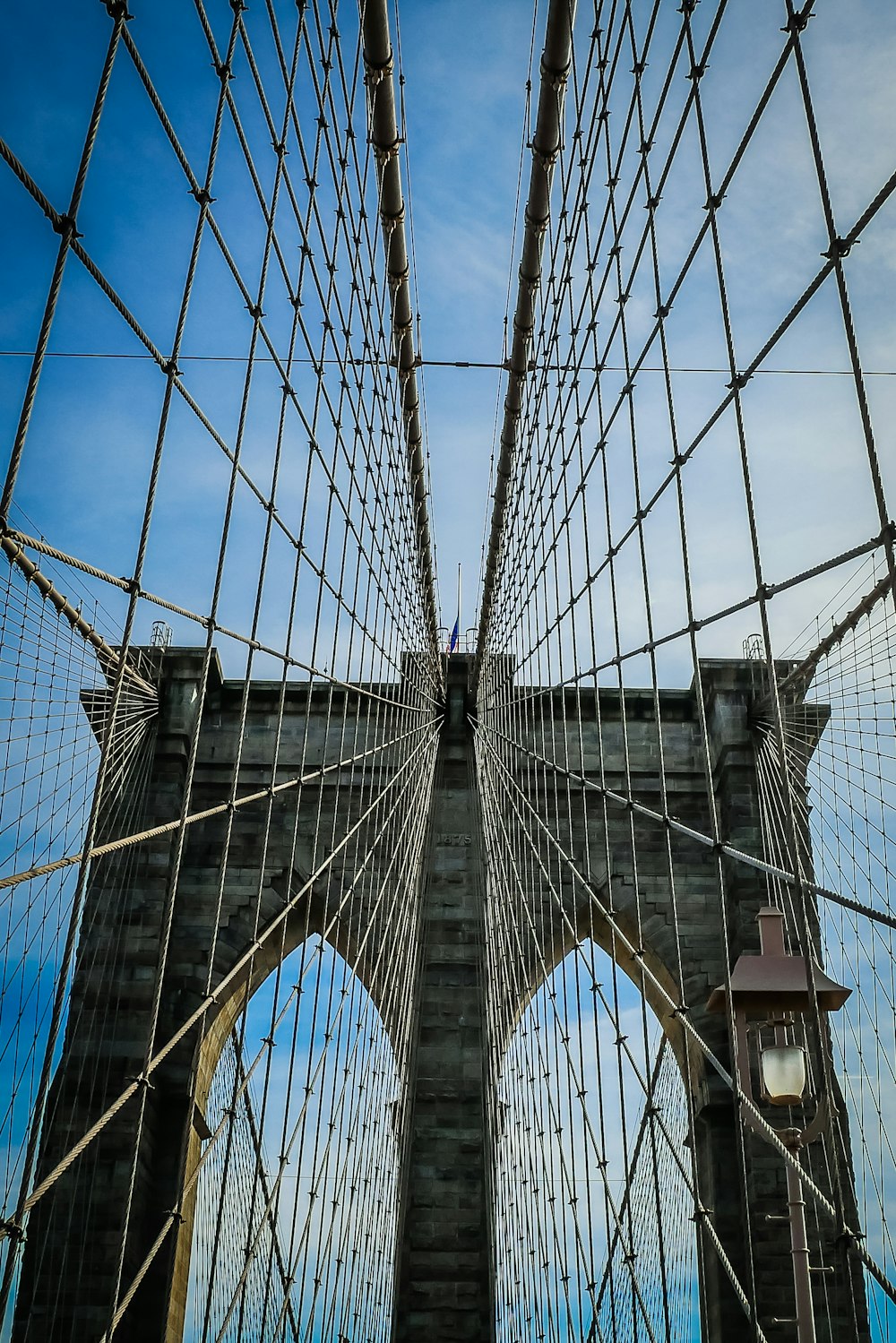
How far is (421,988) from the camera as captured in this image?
1062 centimetres

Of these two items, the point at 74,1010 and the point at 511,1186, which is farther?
the point at 74,1010

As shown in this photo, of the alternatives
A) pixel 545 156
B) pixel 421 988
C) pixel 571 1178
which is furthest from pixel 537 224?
pixel 421 988

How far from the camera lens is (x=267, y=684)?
527 inches

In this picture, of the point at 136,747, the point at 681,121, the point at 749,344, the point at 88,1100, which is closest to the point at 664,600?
the point at 749,344

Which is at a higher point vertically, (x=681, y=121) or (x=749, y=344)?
(x=749, y=344)

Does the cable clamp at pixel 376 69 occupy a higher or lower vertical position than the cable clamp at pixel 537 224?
lower

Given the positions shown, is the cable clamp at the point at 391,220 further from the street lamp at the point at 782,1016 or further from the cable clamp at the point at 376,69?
the street lamp at the point at 782,1016

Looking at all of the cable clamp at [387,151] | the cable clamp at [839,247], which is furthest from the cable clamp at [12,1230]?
the cable clamp at [387,151]

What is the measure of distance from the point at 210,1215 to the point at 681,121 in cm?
1193

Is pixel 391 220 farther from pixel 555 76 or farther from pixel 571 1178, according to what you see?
pixel 571 1178

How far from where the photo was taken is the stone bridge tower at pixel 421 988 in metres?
9.55

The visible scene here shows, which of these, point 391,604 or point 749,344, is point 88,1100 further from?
point 749,344

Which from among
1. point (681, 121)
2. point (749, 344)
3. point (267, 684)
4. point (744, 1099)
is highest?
point (749, 344)

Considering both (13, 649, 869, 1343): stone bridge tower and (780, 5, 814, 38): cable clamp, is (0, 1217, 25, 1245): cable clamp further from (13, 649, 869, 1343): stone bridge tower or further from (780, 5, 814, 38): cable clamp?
(13, 649, 869, 1343): stone bridge tower
